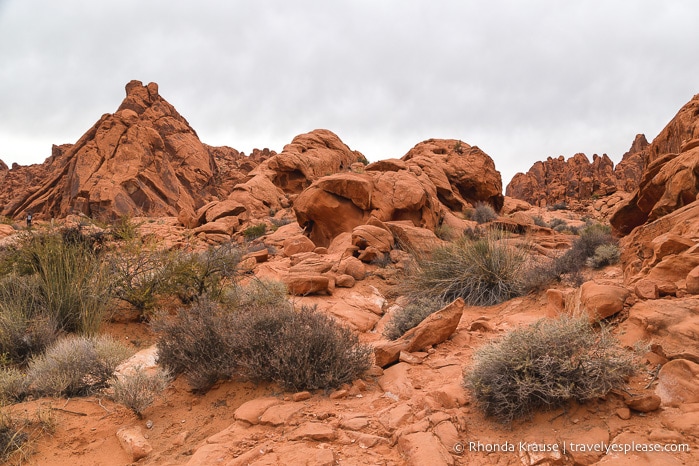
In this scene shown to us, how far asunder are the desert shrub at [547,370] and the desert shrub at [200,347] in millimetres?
2592

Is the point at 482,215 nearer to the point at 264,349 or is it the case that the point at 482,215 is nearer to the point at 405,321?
the point at 405,321

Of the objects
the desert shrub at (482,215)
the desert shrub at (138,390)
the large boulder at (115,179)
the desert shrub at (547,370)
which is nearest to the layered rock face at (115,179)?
the large boulder at (115,179)

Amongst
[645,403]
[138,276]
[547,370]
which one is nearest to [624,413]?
[645,403]

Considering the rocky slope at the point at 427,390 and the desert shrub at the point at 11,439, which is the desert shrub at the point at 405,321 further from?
the desert shrub at the point at 11,439

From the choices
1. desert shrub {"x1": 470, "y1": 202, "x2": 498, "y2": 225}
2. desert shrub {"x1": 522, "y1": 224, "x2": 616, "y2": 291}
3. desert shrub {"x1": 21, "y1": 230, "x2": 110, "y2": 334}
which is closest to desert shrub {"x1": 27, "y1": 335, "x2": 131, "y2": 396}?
desert shrub {"x1": 21, "y1": 230, "x2": 110, "y2": 334}

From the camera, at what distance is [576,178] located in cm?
5503

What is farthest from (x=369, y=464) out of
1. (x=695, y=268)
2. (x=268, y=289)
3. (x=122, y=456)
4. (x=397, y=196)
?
(x=397, y=196)

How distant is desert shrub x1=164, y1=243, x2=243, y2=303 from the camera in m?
8.06

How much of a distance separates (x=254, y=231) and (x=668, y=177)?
631 inches

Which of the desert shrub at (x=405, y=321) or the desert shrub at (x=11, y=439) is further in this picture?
the desert shrub at (x=405, y=321)

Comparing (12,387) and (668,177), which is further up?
(668,177)

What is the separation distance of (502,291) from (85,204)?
3322 centimetres

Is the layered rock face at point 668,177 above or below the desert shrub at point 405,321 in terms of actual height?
above

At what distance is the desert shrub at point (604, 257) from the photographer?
8.41 meters
